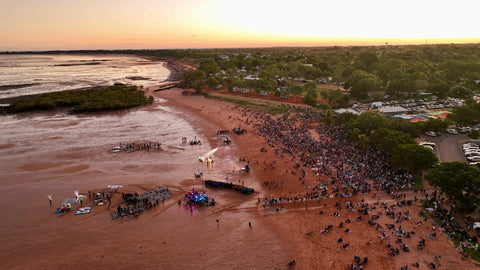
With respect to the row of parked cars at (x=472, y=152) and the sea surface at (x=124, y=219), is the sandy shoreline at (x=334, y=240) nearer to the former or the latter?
the sea surface at (x=124, y=219)

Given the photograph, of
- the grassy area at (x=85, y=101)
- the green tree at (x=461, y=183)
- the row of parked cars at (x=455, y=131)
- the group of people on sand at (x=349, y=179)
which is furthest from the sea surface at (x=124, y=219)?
the row of parked cars at (x=455, y=131)

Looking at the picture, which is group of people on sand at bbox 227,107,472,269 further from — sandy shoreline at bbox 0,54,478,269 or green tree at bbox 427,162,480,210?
green tree at bbox 427,162,480,210

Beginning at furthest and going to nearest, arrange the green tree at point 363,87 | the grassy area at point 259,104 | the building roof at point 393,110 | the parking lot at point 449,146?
the green tree at point 363,87
the grassy area at point 259,104
the building roof at point 393,110
the parking lot at point 449,146

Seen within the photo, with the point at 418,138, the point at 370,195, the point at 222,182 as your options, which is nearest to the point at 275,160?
the point at 222,182

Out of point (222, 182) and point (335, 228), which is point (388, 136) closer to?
point (335, 228)

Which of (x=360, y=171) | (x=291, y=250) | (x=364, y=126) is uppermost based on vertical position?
(x=364, y=126)

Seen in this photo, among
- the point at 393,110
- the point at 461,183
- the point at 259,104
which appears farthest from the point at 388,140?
the point at 259,104

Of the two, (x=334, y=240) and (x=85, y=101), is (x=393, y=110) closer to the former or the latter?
(x=334, y=240)
